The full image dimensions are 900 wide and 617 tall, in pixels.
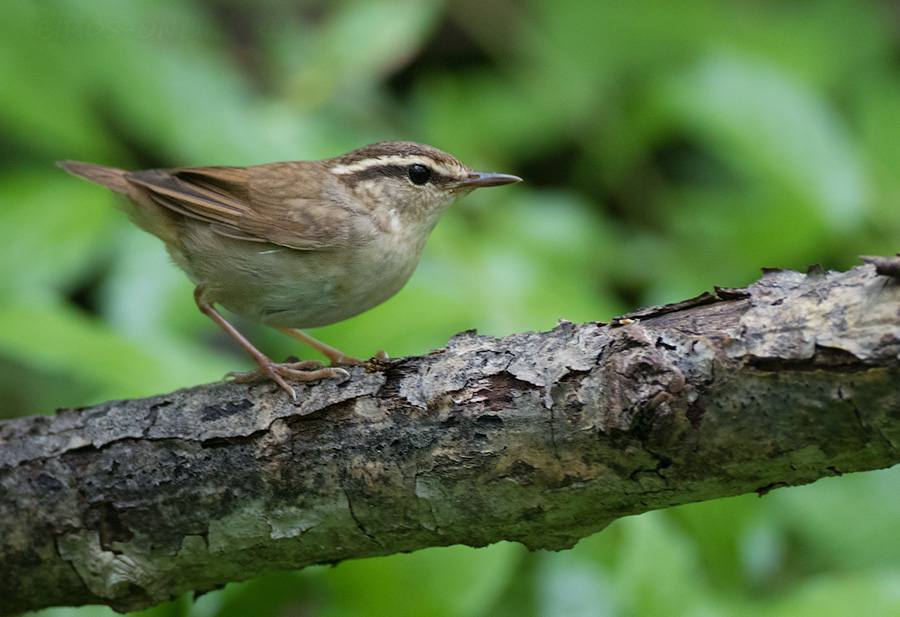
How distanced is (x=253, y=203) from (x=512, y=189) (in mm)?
2399

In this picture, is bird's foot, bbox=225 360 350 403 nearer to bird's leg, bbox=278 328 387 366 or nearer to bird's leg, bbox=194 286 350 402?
bird's leg, bbox=194 286 350 402

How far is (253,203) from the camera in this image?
3.57 m

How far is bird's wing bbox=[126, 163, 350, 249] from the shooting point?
3.43 metres

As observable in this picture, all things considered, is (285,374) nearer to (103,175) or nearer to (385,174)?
(385,174)

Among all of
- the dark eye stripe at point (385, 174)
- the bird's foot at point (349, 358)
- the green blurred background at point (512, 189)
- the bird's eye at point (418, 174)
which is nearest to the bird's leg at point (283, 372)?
the bird's foot at point (349, 358)

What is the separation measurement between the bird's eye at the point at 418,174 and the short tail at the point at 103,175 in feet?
4.23

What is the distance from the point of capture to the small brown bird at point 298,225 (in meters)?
3.39

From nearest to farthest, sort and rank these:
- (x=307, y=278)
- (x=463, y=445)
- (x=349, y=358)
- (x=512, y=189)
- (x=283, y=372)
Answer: (x=463, y=445) → (x=283, y=372) → (x=307, y=278) → (x=349, y=358) → (x=512, y=189)

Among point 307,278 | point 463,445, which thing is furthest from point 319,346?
point 463,445

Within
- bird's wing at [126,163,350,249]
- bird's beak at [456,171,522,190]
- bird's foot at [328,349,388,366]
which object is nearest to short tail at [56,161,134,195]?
bird's wing at [126,163,350,249]

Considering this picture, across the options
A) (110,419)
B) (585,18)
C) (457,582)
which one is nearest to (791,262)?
(585,18)

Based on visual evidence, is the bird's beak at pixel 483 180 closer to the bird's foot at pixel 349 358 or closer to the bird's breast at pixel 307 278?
the bird's breast at pixel 307 278

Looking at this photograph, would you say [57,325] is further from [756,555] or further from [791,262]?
[791,262]

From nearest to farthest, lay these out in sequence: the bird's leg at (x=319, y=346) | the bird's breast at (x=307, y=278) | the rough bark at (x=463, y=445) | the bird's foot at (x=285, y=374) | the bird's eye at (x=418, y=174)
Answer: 1. the rough bark at (x=463, y=445)
2. the bird's foot at (x=285, y=374)
3. the bird's breast at (x=307, y=278)
4. the bird's leg at (x=319, y=346)
5. the bird's eye at (x=418, y=174)
